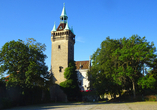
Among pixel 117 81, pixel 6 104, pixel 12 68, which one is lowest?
pixel 6 104

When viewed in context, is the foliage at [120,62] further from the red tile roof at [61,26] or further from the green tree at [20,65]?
the red tile roof at [61,26]

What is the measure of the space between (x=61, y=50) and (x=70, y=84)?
33.4ft

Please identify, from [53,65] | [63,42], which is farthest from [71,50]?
[53,65]

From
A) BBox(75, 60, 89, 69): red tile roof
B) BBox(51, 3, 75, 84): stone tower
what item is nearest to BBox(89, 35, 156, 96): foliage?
BBox(51, 3, 75, 84): stone tower

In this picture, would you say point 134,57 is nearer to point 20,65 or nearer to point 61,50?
point 20,65

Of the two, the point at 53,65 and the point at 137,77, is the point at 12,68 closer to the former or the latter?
the point at 53,65

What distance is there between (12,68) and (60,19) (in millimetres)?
28483

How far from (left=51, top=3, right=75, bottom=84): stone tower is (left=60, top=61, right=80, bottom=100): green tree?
1941 millimetres

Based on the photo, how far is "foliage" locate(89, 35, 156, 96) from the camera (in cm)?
2809

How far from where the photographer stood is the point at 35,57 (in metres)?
27.3

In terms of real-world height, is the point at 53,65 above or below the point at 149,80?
above

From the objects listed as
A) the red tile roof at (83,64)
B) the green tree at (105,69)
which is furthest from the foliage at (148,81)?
the red tile roof at (83,64)

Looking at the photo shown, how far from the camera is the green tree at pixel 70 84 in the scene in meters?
39.0

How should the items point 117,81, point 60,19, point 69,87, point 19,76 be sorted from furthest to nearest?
point 60,19 < point 69,87 < point 117,81 < point 19,76
